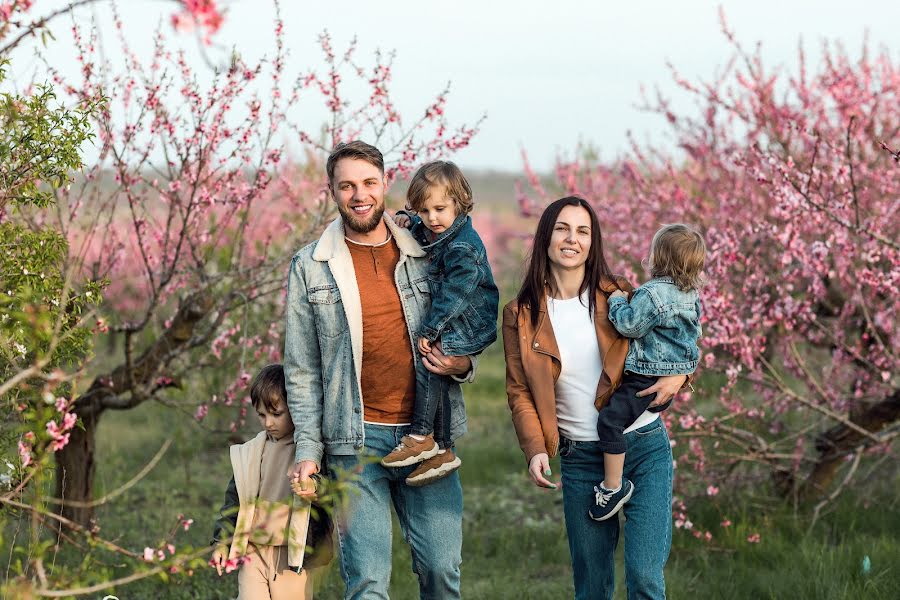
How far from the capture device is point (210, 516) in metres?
7.20

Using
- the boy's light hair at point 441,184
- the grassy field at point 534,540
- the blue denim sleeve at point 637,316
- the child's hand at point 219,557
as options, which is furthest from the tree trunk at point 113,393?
the blue denim sleeve at point 637,316

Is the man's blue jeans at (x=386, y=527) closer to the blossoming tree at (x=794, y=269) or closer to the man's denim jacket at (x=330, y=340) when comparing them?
the man's denim jacket at (x=330, y=340)

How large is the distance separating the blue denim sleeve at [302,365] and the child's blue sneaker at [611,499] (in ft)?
3.45

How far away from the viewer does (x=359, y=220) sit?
141 inches

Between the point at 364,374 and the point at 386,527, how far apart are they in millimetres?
580

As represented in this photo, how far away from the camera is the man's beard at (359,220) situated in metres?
3.58

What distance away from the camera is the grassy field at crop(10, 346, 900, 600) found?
16.8 feet

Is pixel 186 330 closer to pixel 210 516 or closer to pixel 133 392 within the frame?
pixel 133 392

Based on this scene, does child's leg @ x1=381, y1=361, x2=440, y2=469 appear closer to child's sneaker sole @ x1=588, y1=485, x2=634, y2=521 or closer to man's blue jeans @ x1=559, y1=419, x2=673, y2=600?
man's blue jeans @ x1=559, y1=419, x2=673, y2=600

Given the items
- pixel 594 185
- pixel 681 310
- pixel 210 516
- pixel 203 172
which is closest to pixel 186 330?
pixel 203 172

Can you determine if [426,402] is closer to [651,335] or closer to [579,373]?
[579,373]

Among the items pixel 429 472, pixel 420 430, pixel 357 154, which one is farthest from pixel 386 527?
pixel 357 154

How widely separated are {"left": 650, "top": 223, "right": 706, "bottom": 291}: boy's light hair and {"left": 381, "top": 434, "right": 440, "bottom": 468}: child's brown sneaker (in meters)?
1.10

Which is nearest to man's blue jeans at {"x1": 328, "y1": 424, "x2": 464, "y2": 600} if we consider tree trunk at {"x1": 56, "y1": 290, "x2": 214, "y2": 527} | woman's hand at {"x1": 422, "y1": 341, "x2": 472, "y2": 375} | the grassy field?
woman's hand at {"x1": 422, "y1": 341, "x2": 472, "y2": 375}
